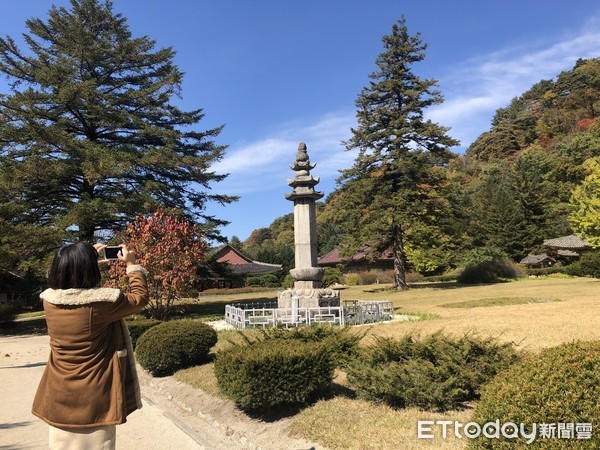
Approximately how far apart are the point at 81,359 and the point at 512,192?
5914 centimetres

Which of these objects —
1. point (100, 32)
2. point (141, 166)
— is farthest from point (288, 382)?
point (100, 32)

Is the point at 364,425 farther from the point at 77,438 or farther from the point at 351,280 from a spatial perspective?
the point at 351,280

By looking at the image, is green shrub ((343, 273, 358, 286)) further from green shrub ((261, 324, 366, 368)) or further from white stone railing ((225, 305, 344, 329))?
green shrub ((261, 324, 366, 368))

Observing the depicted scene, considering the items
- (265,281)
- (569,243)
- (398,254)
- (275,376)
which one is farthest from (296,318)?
(569,243)

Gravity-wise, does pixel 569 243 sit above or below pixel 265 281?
above

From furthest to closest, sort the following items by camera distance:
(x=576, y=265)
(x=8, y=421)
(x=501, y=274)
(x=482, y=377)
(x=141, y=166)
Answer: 1. (x=501, y=274)
2. (x=576, y=265)
3. (x=141, y=166)
4. (x=8, y=421)
5. (x=482, y=377)

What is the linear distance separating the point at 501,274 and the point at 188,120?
3155 centimetres

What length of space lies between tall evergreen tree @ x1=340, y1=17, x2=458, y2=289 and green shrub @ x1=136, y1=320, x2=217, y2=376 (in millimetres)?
21669

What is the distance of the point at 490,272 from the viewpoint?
124ft

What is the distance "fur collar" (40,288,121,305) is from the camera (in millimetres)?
2906

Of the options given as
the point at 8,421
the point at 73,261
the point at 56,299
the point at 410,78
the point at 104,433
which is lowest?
the point at 8,421

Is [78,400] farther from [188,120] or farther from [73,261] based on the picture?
[188,120]

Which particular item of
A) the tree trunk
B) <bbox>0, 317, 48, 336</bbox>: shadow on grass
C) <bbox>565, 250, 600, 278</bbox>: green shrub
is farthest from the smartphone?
<bbox>565, 250, 600, 278</bbox>: green shrub

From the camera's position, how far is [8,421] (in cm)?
717
